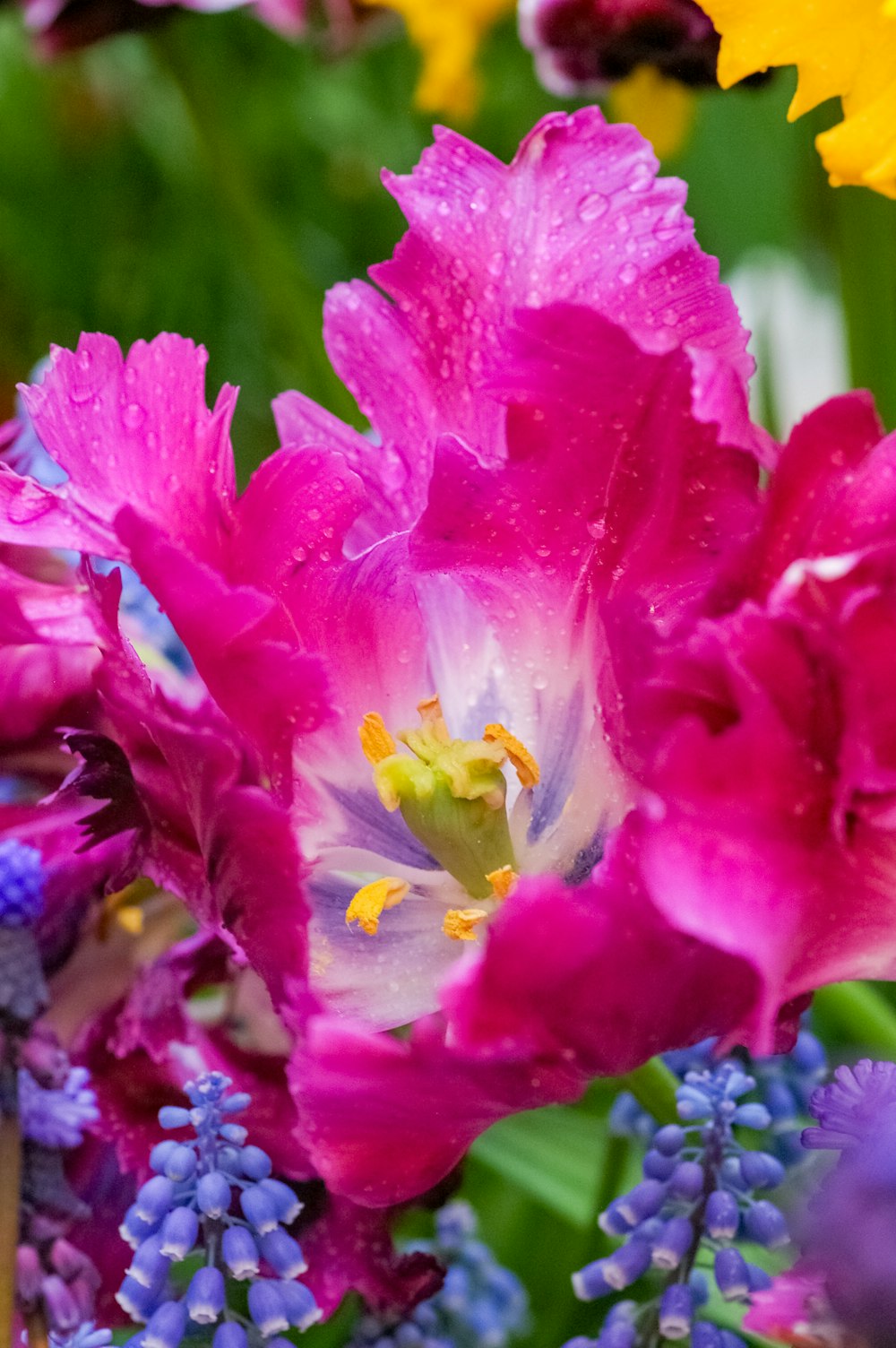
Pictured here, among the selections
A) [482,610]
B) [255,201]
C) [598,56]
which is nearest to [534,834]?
[482,610]

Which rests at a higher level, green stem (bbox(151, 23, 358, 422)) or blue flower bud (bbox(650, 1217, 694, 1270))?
green stem (bbox(151, 23, 358, 422))

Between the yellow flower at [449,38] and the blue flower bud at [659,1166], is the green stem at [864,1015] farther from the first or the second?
the yellow flower at [449,38]

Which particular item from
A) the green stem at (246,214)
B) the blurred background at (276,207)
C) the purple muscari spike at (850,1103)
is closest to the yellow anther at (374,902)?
the purple muscari spike at (850,1103)

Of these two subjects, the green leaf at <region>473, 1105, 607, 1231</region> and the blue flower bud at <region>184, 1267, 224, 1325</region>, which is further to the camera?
the green leaf at <region>473, 1105, 607, 1231</region>

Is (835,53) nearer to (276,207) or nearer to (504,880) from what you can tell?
(504,880)

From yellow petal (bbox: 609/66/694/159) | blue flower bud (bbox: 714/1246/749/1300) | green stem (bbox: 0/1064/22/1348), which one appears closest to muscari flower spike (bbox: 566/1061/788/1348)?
blue flower bud (bbox: 714/1246/749/1300)

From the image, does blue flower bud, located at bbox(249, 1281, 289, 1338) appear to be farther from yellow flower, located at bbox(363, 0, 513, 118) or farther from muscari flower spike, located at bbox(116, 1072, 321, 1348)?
yellow flower, located at bbox(363, 0, 513, 118)
